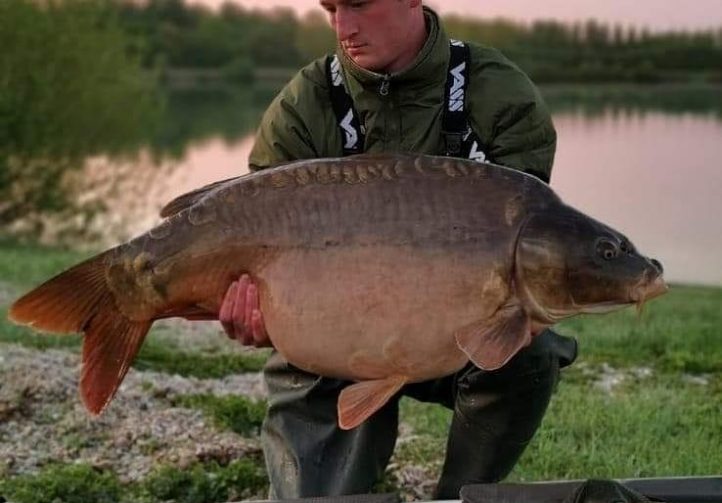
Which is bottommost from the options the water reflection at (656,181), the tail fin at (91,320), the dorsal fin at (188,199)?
the water reflection at (656,181)

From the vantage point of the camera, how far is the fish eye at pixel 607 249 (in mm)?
1872

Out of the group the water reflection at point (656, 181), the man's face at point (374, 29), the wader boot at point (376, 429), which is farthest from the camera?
the water reflection at point (656, 181)

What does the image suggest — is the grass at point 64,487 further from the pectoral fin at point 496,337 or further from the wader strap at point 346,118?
the pectoral fin at point 496,337

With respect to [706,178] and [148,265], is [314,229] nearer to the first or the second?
[148,265]

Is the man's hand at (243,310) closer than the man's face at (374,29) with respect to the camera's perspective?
Yes

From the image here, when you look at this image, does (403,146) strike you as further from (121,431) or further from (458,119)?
(121,431)

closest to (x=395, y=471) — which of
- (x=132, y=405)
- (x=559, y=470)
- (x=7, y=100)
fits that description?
(x=559, y=470)

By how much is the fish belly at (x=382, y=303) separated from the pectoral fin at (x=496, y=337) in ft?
0.05

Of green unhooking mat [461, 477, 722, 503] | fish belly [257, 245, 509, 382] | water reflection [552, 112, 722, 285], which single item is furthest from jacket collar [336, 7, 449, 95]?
water reflection [552, 112, 722, 285]

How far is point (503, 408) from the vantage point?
2318mm

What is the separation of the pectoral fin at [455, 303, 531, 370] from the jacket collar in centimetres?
64

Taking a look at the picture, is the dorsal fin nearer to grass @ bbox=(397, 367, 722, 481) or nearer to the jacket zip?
the jacket zip

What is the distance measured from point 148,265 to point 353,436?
0.68 m

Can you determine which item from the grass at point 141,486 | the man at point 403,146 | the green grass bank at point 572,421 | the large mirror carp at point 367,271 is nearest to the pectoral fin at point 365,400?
the large mirror carp at point 367,271
